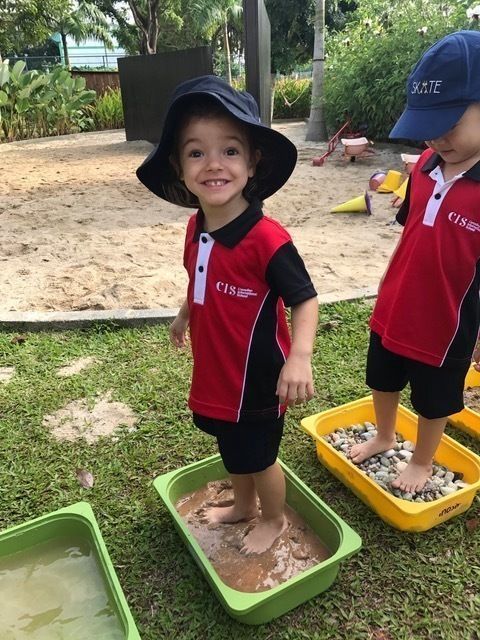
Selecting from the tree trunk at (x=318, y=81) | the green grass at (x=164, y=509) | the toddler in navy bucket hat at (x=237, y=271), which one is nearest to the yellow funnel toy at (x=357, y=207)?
the green grass at (x=164, y=509)

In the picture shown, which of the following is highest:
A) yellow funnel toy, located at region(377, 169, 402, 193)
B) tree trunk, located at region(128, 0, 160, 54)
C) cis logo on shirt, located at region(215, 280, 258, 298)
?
tree trunk, located at region(128, 0, 160, 54)

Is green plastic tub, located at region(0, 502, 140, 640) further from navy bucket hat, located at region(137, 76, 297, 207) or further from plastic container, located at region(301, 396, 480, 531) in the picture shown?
navy bucket hat, located at region(137, 76, 297, 207)

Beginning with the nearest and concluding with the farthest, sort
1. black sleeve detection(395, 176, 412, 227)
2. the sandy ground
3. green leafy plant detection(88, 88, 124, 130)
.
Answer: black sleeve detection(395, 176, 412, 227), the sandy ground, green leafy plant detection(88, 88, 124, 130)

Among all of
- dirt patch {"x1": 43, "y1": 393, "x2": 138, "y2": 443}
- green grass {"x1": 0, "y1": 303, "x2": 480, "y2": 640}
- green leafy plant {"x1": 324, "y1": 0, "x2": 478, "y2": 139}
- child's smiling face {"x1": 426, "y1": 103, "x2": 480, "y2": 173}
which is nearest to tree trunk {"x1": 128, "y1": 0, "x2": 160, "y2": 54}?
green leafy plant {"x1": 324, "y1": 0, "x2": 478, "y2": 139}

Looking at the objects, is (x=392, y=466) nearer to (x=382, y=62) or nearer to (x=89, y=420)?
(x=89, y=420)

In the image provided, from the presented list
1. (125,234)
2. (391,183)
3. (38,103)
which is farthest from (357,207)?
(38,103)

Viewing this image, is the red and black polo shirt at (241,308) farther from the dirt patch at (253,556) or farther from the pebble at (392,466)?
the pebble at (392,466)

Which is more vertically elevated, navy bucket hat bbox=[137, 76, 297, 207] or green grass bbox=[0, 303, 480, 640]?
navy bucket hat bbox=[137, 76, 297, 207]

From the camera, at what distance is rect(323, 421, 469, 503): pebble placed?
201cm

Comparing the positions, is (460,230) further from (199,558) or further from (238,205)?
(199,558)

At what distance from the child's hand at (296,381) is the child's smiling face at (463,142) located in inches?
29.4

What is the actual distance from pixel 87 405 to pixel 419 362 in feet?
5.36

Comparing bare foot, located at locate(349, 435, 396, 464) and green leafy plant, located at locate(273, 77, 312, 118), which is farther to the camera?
green leafy plant, located at locate(273, 77, 312, 118)

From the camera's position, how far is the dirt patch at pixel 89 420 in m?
2.50
